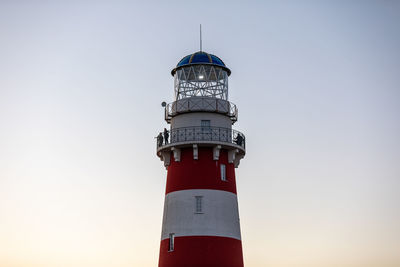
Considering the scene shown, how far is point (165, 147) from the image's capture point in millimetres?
45188

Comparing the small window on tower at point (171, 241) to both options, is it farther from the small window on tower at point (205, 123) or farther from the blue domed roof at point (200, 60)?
the blue domed roof at point (200, 60)

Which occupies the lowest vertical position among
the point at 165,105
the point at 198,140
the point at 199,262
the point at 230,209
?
the point at 199,262

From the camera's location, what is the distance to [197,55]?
1848 inches

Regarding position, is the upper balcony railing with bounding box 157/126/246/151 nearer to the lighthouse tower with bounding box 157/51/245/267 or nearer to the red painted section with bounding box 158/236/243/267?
the lighthouse tower with bounding box 157/51/245/267

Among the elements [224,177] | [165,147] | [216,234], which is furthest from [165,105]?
[216,234]

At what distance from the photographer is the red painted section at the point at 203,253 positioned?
42.9 meters

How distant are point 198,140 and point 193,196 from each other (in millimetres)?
3316

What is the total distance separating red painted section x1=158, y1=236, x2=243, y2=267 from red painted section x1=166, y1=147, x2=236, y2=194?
3.15m

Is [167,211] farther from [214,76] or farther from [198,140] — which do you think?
[214,76]

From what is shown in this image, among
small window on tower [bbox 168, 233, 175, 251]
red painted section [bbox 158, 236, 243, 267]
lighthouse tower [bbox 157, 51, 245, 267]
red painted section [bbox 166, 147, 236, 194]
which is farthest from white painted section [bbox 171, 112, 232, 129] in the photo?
red painted section [bbox 158, 236, 243, 267]

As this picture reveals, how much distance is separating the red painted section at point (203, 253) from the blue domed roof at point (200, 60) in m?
10.8

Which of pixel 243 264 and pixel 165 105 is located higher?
pixel 165 105

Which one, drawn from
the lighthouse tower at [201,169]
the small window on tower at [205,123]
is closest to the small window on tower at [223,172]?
the lighthouse tower at [201,169]

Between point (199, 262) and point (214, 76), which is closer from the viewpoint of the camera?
point (199, 262)
